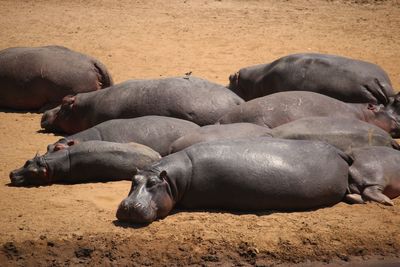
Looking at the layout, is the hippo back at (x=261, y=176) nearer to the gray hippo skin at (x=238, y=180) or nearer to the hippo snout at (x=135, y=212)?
the gray hippo skin at (x=238, y=180)

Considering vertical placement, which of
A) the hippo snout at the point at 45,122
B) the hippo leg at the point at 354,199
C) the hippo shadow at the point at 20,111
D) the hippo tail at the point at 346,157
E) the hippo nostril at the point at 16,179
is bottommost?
the hippo shadow at the point at 20,111

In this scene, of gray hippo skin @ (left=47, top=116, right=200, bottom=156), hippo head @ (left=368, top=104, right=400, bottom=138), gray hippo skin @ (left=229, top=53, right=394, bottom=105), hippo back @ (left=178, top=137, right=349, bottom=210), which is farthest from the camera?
gray hippo skin @ (left=229, top=53, right=394, bottom=105)

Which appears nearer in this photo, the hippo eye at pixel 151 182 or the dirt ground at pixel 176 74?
the dirt ground at pixel 176 74

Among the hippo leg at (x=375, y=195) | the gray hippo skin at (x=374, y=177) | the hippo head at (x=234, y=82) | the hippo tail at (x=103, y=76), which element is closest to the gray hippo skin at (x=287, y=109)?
the gray hippo skin at (x=374, y=177)

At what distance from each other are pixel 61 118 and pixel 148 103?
1.23 meters

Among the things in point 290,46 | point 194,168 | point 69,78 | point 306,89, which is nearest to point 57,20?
point 290,46

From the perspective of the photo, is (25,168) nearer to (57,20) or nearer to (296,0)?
(57,20)

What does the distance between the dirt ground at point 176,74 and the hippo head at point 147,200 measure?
95 mm

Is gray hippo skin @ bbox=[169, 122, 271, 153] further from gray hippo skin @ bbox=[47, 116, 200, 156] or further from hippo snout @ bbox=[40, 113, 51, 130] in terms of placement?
hippo snout @ bbox=[40, 113, 51, 130]

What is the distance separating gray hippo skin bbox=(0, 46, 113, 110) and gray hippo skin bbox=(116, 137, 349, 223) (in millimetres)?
4069

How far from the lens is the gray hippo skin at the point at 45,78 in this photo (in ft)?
35.0

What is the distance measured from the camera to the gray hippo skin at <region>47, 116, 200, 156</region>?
8.18 meters

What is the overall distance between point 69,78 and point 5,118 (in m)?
0.96

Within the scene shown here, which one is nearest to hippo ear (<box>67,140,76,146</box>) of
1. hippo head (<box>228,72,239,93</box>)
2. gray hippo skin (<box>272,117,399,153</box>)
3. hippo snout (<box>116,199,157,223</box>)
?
hippo snout (<box>116,199,157,223</box>)
